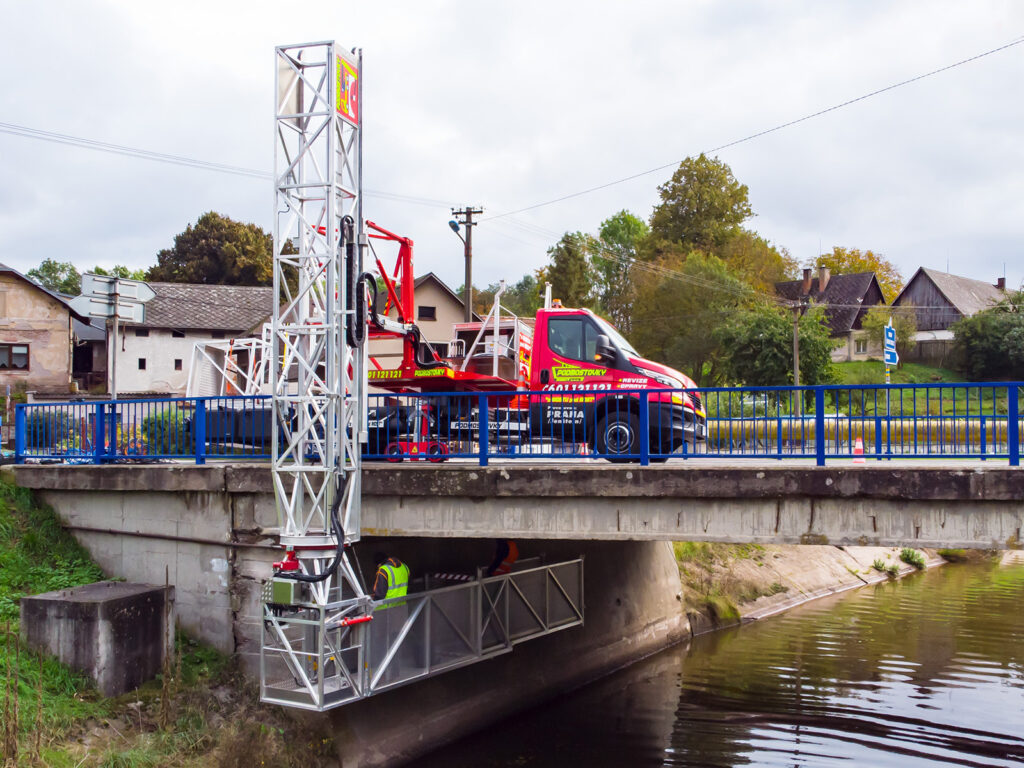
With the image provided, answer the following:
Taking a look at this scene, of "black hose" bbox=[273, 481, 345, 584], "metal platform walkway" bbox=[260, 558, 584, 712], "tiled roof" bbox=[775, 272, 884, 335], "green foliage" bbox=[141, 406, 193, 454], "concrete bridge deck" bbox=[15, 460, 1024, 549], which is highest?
"tiled roof" bbox=[775, 272, 884, 335]

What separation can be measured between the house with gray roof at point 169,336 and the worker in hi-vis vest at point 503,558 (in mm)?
33283

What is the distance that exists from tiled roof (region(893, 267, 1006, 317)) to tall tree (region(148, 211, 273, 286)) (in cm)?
4290

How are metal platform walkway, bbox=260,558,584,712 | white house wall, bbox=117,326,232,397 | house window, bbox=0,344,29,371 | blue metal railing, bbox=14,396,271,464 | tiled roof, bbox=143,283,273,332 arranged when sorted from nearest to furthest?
metal platform walkway, bbox=260,558,584,712
blue metal railing, bbox=14,396,271,464
house window, bbox=0,344,29,371
white house wall, bbox=117,326,232,397
tiled roof, bbox=143,283,273,332

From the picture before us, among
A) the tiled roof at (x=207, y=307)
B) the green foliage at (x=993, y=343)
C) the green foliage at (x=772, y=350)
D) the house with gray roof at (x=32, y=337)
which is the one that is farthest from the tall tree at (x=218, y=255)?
the green foliage at (x=993, y=343)

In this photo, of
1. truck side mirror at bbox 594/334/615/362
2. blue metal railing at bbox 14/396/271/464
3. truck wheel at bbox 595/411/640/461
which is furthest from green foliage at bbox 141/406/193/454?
truck side mirror at bbox 594/334/615/362

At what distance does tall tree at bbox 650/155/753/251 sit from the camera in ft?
182

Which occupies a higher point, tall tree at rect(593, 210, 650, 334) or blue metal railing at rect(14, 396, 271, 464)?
tall tree at rect(593, 210, 650, 334)

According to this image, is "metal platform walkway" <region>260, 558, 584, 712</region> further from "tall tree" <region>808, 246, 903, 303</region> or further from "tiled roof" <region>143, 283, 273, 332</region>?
"tall tree" <region>808, 246, 903, 303</region>

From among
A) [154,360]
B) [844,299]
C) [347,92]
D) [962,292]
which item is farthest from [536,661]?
[962,292]

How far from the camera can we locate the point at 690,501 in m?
10.2

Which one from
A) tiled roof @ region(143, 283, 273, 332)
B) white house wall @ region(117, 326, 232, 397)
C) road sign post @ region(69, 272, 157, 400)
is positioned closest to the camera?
road sign post @ region(69, 272, 157, 400)

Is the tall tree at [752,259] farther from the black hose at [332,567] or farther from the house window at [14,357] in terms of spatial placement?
the black hose at [332,567]

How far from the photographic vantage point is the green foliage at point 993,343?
147 ft

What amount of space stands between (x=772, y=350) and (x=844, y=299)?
2593 cm
